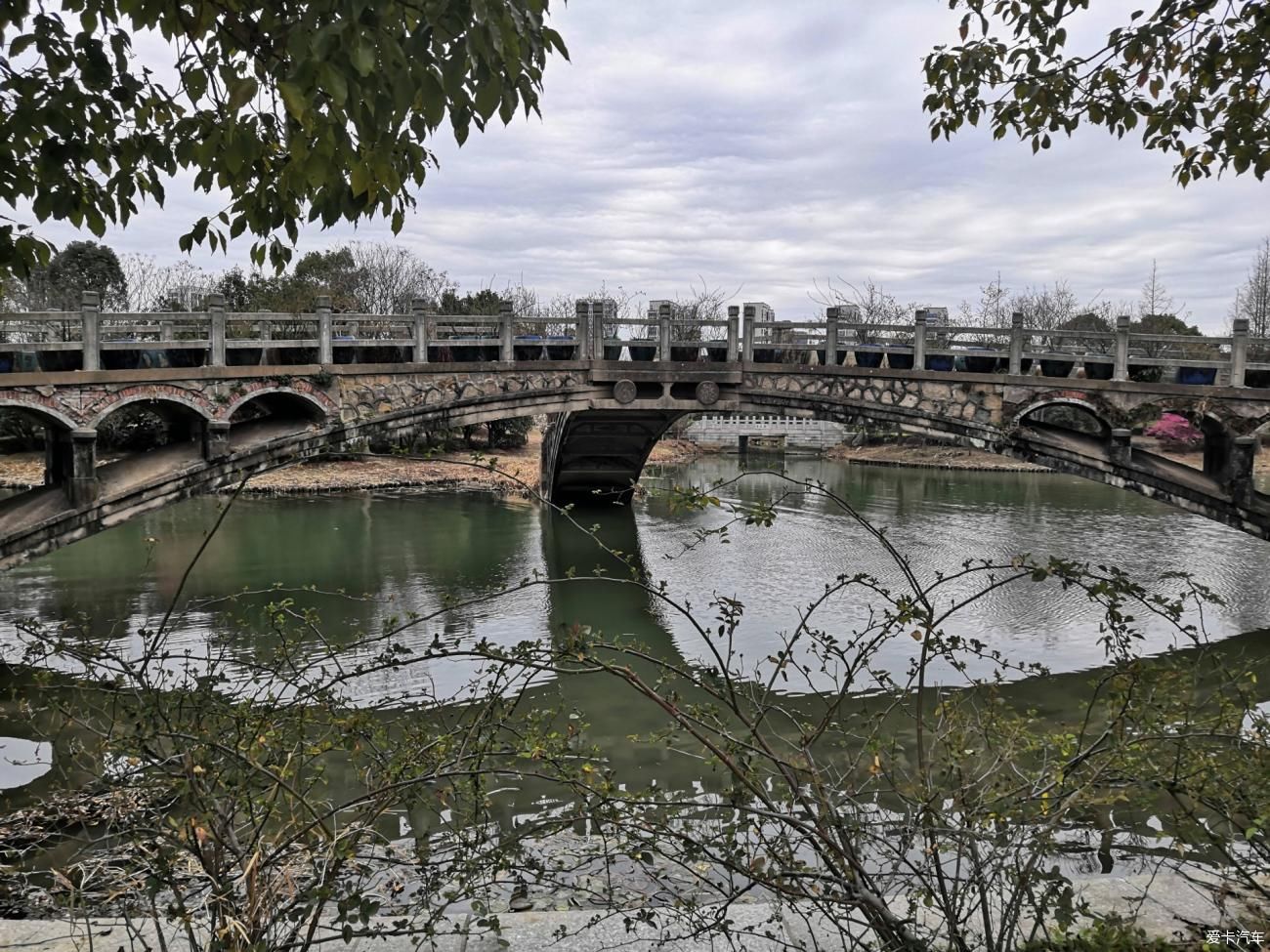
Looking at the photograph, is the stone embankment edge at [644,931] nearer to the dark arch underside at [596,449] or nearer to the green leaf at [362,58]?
the green leaf at [362,58]

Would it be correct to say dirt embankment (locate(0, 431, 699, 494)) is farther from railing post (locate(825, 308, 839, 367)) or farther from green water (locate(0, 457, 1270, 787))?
railing post (locate(825, 308, 839, 367))

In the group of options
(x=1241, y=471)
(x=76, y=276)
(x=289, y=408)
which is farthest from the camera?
(x=76, y=276)

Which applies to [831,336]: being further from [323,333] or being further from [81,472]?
[81,472]

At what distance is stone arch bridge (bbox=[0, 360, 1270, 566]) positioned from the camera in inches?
442

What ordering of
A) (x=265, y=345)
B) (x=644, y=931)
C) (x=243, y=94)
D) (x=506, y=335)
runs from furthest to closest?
(x=506, y=335) → (x=265, y=345) → (x=644, y=931) → (x=243, y=94)

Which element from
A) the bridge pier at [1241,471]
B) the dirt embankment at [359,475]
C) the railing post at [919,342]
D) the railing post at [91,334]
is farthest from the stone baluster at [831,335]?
the railing post at [91,334]

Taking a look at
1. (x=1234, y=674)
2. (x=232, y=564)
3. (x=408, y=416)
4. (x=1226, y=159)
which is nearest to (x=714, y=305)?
(x=408, y=416)

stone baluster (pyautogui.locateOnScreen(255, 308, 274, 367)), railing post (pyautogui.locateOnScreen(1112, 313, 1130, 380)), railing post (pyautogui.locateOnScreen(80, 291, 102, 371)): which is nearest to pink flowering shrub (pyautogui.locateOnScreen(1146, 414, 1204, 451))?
railing post (pyautogui.locateOnScreen(1112, 313, 1130, 380))

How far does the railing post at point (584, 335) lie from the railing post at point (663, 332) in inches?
42.4

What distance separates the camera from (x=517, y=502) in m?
23.0

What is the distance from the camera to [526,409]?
47.9 feet

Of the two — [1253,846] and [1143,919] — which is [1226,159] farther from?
[1143,919]

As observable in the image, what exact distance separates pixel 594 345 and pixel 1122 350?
25.6 feet

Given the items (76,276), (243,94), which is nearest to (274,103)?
(243,94)
